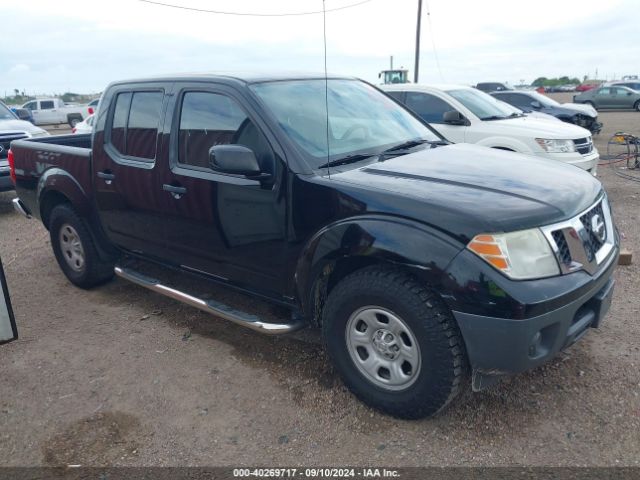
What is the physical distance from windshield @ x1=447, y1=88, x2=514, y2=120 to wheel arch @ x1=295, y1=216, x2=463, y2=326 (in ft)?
19.1

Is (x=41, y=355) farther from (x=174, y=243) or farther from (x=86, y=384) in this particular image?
(x=174, y=243)

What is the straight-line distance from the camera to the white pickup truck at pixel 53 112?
93.1ft

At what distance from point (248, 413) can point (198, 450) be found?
1.26 ft

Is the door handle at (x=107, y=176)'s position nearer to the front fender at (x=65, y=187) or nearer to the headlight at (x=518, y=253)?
the front fender at (x=65, y=187)

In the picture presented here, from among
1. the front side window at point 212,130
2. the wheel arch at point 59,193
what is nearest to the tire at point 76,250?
the wheel arch at point 59,193

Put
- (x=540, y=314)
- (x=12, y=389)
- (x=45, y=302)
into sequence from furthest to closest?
(x=45, y=302)
(x=12, y=389)
(x=540, y=314)

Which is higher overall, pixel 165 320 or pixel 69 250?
pixel 69 250

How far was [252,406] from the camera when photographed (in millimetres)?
Answer: 3207

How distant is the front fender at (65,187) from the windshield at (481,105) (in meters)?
5.75

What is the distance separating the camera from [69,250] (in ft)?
16.6

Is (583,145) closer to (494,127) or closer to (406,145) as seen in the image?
(494,127)

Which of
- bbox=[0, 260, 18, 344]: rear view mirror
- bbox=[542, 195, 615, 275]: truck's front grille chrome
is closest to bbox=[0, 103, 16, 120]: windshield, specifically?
bbox=[0, 260, 18, 344]: rear view mirror

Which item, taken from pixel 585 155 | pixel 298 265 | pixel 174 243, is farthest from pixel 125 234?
pixel 585 155

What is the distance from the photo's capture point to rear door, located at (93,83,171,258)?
3.93 meters
